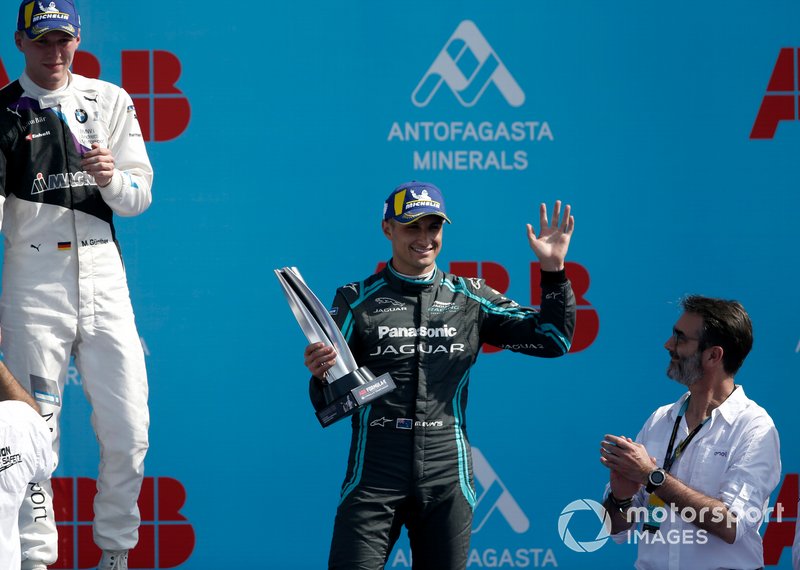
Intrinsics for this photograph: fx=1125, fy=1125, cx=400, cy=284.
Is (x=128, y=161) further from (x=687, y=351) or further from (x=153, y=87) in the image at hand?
(x=687, y=351)

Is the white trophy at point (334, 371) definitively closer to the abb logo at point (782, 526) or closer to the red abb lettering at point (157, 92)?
the red abb lettering at point (157, 92)

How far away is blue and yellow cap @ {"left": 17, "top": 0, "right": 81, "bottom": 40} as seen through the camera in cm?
347

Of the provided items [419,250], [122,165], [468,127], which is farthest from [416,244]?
[468,127]

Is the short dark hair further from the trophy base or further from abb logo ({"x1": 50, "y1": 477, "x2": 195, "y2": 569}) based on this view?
abb logo ({"x1": 50, "y1": 477, "x2": 195, "y2": 569})

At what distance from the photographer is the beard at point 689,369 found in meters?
3.22

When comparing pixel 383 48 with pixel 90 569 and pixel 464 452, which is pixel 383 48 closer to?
pixel 464 452

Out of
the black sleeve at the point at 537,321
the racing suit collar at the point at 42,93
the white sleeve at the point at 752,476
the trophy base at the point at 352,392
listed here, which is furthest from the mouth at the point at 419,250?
the racing suit collar at the point at 42,93

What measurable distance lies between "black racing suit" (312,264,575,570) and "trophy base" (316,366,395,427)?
11 centimetres

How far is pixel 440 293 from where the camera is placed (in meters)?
Answer: 3.35

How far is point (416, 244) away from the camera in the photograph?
332 cm

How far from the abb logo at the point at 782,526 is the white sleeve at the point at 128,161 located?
2617 millimetres

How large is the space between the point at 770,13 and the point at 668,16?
39 centimetres

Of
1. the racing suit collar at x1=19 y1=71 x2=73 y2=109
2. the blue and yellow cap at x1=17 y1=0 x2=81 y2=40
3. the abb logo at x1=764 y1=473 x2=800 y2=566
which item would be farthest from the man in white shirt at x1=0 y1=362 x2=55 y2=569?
the abb logo at x1=764 y1=473 x2=800 y2=566

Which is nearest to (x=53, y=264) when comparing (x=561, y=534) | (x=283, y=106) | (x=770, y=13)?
(x=283, y=106)
